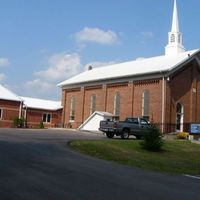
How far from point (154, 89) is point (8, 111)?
21.3 m

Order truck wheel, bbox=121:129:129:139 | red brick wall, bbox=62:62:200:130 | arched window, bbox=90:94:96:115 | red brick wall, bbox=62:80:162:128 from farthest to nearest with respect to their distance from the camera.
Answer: arched window, bbox=90:94:96:115
red brick wall, bbox=62:80:162:128
red brick wall, bbox=62:62:200:130
truck wheel, bbox=121:129:129:139

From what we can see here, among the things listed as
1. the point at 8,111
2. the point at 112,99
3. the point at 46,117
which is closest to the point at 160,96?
the point at 112,99

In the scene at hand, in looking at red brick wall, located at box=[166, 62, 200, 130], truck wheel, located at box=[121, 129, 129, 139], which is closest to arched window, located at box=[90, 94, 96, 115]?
red brick wall, located at box=[166, 62, 200, 130]

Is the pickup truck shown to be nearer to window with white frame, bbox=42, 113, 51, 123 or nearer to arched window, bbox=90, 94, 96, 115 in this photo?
arched window, bbox=90, 94, 96, 115

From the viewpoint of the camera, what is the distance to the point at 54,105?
61969 mm

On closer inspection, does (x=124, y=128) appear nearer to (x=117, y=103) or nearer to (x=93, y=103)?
(x=117, y=103)

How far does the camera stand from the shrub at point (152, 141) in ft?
79.8

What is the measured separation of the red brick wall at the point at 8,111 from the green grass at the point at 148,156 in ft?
103

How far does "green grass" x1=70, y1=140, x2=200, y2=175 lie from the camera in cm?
1858

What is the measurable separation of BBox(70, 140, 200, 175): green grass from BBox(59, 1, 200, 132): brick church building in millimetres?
15155

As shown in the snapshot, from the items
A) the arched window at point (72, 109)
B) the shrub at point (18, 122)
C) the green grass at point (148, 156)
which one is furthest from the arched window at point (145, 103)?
the shrub at point (18, 122)

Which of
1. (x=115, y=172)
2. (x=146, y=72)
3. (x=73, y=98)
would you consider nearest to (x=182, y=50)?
(x=146, y=72)

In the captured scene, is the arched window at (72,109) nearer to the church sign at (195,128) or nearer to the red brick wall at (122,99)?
the red brick wall at (122,99)

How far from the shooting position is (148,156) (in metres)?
22.1
